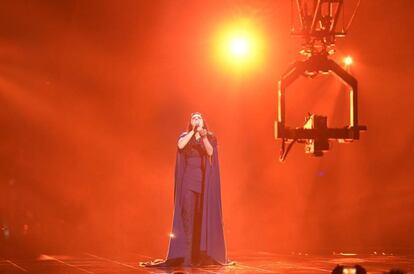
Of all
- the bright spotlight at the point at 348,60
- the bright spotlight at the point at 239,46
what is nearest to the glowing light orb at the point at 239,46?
the bright spotlight at the point at 239,46

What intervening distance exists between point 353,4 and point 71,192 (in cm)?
843

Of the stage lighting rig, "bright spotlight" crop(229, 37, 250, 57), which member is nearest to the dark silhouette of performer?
the stage lighting rig

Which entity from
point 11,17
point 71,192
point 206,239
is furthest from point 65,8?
point 206,239

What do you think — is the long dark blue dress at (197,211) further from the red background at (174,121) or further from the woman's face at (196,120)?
the red background at (174,121)

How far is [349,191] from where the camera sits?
22.9m

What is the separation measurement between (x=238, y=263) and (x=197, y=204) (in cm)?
102

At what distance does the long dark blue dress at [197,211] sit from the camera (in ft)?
43.2

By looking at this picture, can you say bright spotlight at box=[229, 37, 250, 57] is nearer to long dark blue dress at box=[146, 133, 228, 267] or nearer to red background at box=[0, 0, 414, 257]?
red background at box=[0, 0, 414, 257]

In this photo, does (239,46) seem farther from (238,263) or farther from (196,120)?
(238,263)

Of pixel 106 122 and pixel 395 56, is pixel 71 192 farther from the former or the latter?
pixel 395 56

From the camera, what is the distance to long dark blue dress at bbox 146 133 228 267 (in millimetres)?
13156

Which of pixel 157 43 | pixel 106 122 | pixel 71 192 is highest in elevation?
pixel 157 43

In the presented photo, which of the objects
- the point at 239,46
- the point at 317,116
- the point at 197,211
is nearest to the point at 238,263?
the point at 197,211

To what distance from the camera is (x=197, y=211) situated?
13.3 meters
